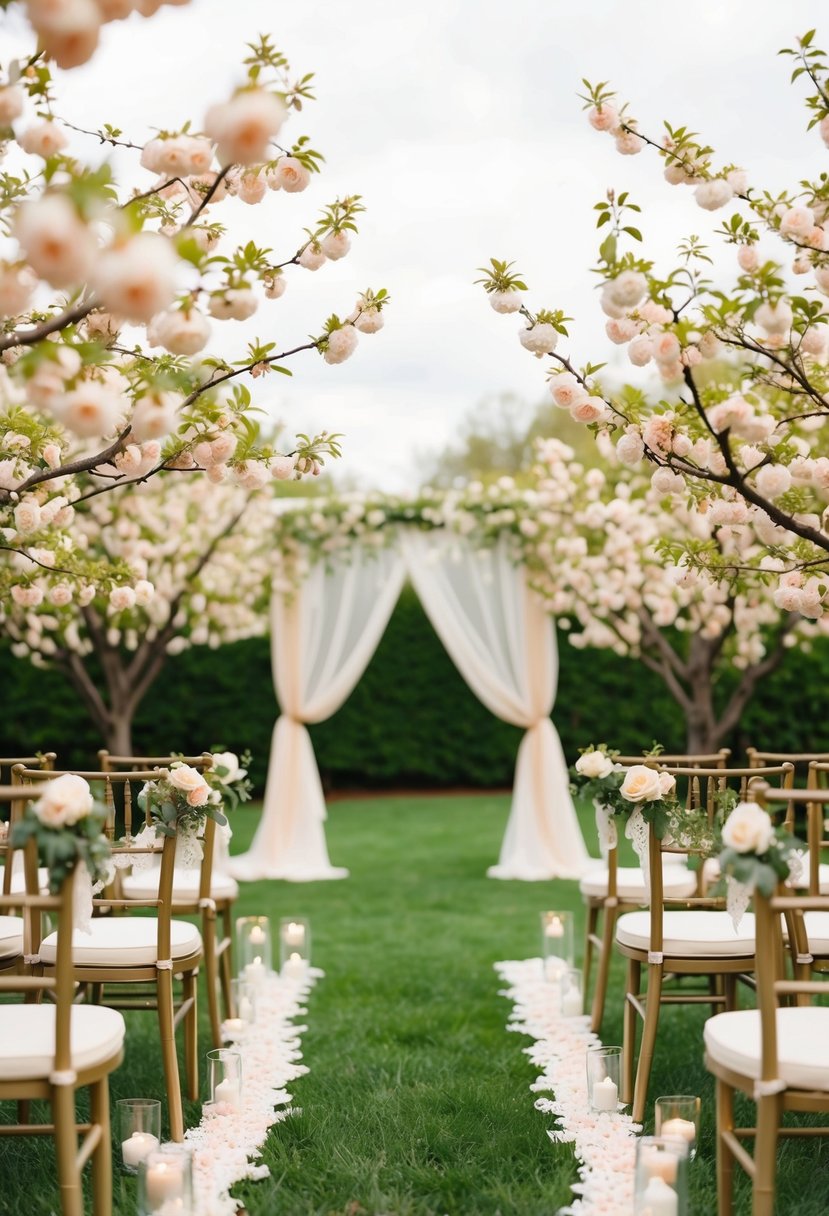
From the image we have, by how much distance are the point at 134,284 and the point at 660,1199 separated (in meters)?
2.08

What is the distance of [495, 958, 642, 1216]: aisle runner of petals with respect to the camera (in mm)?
2697

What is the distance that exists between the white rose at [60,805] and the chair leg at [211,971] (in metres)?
1.83

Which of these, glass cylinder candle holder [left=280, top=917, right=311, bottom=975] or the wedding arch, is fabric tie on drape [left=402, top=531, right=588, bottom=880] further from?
glass cylinder candle holder [left=280, top=917, right=311, bottom=975]

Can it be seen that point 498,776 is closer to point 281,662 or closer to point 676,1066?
point 281,662

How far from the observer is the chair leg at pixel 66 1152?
2174 millimetres

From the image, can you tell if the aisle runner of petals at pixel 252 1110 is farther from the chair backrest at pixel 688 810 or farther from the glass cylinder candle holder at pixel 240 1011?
the chair backrest at pixel 688 810

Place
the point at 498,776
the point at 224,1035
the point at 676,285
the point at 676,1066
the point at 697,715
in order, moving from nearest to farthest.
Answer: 1. the point at 676,285
2. the point at 676,1066
3. the point at 224,1035
4. the point at 697,715
5. the point at 498,776

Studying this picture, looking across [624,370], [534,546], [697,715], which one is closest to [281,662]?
[534,546]

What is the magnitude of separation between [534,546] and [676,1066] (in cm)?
421

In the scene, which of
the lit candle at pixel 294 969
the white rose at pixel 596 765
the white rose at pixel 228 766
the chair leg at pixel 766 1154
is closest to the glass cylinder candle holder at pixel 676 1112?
the chair leg at pixel 766 1154

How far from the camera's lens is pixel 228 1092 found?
3.29m

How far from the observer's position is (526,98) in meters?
9.06

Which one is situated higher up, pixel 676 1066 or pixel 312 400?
pixel 312 400

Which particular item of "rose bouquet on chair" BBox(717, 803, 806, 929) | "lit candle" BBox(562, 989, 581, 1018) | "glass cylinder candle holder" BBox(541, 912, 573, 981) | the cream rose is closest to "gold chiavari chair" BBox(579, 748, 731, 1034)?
"lit candle" BBox(562, 989, 581, 1018)
